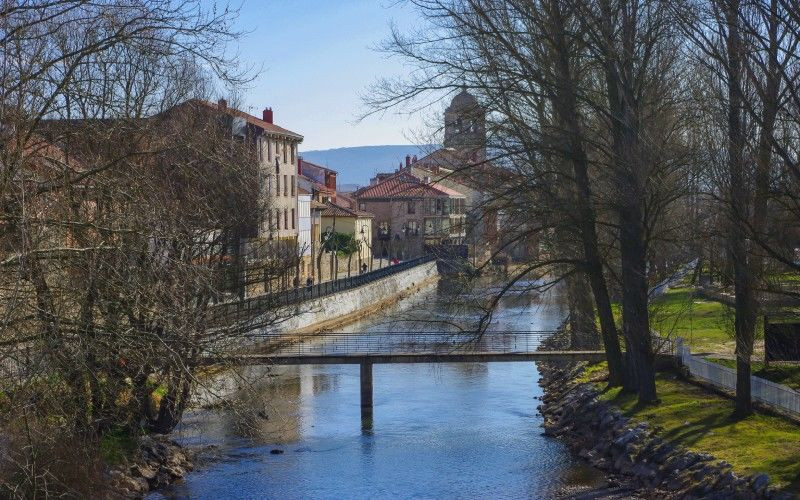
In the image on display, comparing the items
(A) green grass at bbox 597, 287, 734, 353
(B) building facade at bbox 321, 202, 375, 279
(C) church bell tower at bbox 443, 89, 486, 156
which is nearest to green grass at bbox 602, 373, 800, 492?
(A) green grass at bbox 597, 287, 734, 353

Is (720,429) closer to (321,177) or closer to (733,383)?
(733,383)

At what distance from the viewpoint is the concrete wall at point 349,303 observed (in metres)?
45.1

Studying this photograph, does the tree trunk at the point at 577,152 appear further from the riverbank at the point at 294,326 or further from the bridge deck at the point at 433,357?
the riverbank at the point at 294,326

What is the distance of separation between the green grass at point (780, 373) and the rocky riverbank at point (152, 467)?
41.1 ft

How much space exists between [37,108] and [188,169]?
5.43 ft

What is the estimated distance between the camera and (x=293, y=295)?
45000 mm

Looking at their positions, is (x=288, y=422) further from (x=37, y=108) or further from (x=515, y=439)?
(x=37, y=108)

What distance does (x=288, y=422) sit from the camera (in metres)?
29.1

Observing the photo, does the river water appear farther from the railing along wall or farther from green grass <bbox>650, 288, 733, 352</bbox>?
green grass <bbox>650, 288, 733, 352</bbox>

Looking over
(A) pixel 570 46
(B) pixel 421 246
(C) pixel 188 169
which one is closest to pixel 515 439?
(A) pixel 570 46

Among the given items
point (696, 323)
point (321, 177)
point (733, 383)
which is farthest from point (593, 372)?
point (321, 177)

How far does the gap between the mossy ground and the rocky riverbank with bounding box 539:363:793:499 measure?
238mm

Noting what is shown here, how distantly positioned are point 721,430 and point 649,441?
59.1 inches

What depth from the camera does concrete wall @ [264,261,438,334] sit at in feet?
148
